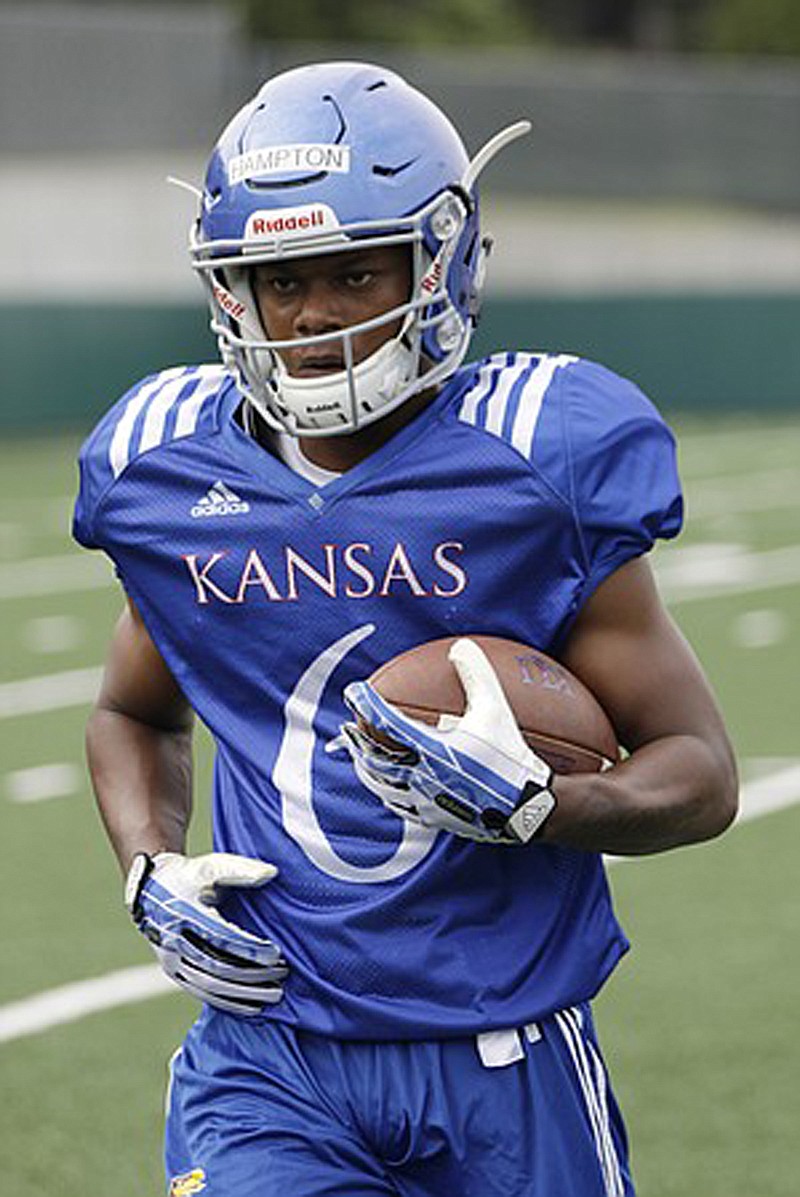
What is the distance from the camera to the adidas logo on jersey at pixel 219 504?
3619 mm

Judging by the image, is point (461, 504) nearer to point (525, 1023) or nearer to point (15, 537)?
point (525, 1023)

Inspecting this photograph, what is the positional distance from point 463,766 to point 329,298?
28.1 inches

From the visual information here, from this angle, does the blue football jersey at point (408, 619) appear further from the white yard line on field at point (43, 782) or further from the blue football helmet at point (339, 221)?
the white yard line on field at point (43, 782)

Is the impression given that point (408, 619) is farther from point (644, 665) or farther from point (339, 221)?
point (339, 221)

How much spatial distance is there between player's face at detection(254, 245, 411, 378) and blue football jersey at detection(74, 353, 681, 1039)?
0.16 m

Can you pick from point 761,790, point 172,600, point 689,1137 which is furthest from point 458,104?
point 172,600

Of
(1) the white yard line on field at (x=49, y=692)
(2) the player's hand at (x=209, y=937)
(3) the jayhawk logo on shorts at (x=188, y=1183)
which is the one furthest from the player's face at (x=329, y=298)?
(1) the white yard line on field at (x=49, y=692)

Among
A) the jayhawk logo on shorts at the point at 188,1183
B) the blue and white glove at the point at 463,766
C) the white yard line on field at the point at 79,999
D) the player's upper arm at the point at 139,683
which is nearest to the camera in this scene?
the blue and white glove at the point at 463,766

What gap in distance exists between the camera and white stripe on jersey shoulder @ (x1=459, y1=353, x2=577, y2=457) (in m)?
3.50

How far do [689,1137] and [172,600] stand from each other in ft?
7.72

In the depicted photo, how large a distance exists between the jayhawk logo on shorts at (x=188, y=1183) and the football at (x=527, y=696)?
66 cm

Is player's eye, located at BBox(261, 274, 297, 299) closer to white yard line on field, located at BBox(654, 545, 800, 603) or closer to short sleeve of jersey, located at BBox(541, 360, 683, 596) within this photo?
short sleeve of jersey, located at BBox(541, 360, 683, 596)

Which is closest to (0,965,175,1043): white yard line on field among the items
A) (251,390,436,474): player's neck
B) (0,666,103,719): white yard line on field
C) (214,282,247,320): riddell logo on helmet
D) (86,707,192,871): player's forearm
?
(86,707,192,871): player's forearm

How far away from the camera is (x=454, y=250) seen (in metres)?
3.62
